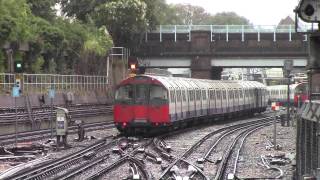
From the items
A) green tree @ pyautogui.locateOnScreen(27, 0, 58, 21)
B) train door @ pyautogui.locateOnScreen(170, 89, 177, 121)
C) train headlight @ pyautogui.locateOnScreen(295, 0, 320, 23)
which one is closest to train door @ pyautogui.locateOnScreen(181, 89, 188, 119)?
train door @ pyautogui.locateOnScreen(170, 89, 177, 121)

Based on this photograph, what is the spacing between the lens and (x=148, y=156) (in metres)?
20.7

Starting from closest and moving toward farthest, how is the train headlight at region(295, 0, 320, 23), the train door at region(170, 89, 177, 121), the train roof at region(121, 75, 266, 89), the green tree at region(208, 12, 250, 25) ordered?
1. the train headlight at region(295, 0, 320, 23)
2. the train roof at region(121, 75, 266, 89)
3. the train door at region(170, 89, 177, 121)
4. the green tree at region(208, 12, 250, 25)

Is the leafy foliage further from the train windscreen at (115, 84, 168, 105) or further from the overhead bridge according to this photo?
the train windscreen at (115, 84, 168, 105)

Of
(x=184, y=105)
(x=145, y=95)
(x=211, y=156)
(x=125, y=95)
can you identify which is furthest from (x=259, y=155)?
(x=184, y=105)

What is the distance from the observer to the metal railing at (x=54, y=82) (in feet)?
130

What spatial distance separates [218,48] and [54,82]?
81.9 feet

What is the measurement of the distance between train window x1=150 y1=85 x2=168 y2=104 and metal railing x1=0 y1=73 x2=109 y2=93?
11734 millimetres

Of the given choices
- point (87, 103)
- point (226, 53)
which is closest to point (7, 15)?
point (87, 103)

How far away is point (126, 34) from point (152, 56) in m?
3.95

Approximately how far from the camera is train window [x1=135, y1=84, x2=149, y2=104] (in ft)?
95.0

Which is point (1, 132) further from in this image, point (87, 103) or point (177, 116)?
point (87, 103)

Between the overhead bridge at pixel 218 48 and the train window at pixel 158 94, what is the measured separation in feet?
121

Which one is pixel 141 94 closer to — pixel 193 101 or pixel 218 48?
pixel 193 101

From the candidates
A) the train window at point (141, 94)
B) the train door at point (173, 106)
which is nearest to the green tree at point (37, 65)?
the train door at point (173, 106)
